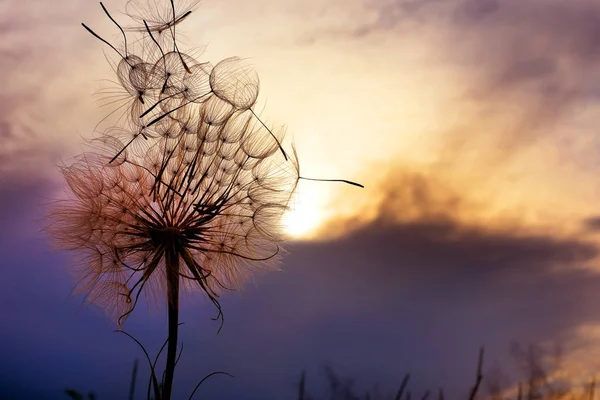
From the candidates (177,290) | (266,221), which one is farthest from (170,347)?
(266,221)

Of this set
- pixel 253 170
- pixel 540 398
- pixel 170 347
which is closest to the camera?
pixel 540 398

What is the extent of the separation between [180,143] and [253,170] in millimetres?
792

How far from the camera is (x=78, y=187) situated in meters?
7.55

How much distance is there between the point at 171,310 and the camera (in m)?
6.80

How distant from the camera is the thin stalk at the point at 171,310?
21.3 feet

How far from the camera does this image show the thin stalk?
6.50 m

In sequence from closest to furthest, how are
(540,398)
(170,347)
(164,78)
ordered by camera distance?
1. (540,398)
2. (170,347)
3. (164,78)

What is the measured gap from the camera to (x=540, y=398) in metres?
5.11

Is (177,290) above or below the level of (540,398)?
above

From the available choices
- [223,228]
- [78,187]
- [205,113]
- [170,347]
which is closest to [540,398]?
[170,347]

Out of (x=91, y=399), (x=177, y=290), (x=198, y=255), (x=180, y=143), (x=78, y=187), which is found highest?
(x=180, y=143)

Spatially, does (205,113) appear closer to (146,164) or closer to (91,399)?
(146,164)

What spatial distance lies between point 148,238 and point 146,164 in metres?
0.77

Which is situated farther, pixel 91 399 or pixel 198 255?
pixel 198 255
